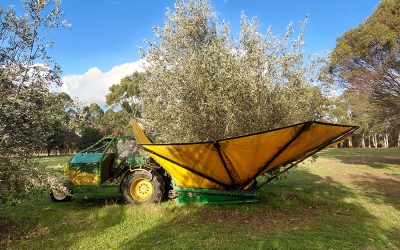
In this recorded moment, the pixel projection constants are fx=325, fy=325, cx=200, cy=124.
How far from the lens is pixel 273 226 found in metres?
7.47

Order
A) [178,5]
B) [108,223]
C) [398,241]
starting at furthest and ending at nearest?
[178,5] → [108,223] → [398,241]

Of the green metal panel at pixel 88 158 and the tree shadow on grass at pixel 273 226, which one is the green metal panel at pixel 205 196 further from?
the green metal panel at pixel 88 158

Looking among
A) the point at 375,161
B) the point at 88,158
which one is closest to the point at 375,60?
the point at 375,161

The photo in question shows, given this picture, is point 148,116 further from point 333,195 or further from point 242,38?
point 333,195

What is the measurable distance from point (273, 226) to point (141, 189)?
4.38 metres

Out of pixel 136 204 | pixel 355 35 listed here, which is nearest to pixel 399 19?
pixel 355 35

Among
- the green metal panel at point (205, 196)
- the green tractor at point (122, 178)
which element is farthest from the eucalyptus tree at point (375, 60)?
the green tractor at point (122, 178)

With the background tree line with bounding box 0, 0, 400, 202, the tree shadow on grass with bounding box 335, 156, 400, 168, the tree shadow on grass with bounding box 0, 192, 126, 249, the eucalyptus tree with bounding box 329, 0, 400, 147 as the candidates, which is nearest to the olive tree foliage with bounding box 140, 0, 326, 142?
the background tree line with bounding box 0, 0, 400, 202

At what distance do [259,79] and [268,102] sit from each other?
2.19ft

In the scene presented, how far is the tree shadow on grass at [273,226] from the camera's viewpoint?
20.6 feet

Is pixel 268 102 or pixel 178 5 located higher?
pixel 178 5

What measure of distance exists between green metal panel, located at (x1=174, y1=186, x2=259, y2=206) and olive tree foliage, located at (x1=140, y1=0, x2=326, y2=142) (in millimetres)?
1462

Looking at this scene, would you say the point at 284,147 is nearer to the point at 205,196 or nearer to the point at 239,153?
the point at 239,153

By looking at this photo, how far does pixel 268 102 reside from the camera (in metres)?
8.77
